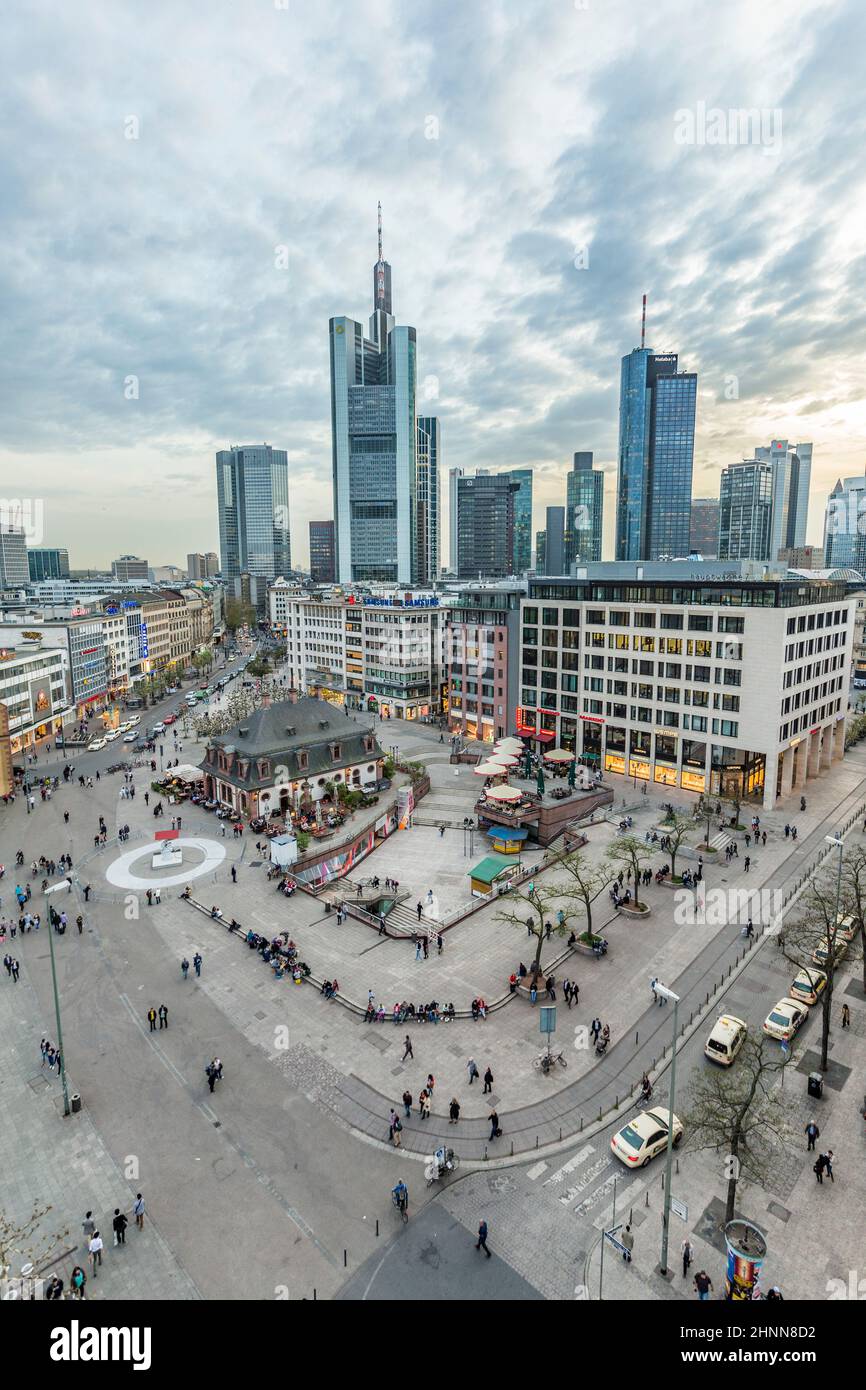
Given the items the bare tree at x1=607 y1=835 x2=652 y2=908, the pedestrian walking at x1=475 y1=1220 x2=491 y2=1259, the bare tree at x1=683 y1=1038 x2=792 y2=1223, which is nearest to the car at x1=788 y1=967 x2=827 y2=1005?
the bare tree at x1=683 y1=1038 x2=792 y2=1223

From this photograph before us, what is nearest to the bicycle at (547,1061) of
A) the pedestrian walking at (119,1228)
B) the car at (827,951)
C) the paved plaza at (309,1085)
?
the paved plaza at (309,1085)

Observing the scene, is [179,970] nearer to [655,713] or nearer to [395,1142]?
[395,1142]

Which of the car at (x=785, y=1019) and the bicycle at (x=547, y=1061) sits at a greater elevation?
the car at (x=785, y=1019)

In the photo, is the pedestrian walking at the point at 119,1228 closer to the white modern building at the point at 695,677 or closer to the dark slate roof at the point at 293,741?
the dark slate roof at the point at 293,741

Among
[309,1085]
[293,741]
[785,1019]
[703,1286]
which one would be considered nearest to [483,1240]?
[703,1286]

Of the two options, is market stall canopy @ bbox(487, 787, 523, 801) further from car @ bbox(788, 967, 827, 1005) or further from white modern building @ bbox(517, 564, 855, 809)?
car @ bbox(788, 967, 827, 1005)

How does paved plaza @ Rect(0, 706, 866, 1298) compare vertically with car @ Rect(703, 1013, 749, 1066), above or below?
below
